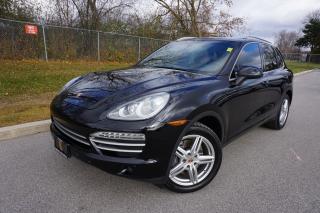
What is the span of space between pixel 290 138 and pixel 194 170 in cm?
265

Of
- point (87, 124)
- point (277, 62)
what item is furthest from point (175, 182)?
point (277, 62)

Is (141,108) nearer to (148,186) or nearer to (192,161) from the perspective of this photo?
(192,161)

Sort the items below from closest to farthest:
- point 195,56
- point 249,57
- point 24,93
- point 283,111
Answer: point 195,56, point 249,57, point 283,111, point 24,93

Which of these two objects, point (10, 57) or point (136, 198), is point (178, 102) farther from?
point (10, 57)

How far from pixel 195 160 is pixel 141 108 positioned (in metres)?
0.88

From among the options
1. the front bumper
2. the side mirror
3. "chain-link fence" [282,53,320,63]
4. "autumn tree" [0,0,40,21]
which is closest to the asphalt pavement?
the front bumper

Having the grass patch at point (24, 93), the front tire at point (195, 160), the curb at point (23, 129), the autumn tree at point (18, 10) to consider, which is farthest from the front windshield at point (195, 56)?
the autumn tree at point (18, 10)

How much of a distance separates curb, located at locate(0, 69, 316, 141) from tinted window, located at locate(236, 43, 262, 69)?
3.19 metres

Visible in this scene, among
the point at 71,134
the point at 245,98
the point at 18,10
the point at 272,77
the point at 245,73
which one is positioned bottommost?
the point at 71,134

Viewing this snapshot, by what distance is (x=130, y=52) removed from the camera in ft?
56.3

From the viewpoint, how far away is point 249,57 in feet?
12.6

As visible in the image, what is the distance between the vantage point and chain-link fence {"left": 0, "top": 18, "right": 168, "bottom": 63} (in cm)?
1187

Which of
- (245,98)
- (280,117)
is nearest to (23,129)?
(245,98)

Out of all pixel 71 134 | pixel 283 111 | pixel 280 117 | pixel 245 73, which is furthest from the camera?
A: pixel 283 111
